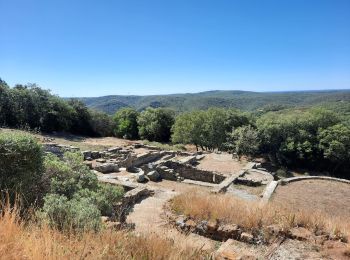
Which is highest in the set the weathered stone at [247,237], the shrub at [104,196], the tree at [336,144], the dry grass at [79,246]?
the dry grass at [79,246]

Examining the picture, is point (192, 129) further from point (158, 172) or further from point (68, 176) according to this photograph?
point (68, 176)

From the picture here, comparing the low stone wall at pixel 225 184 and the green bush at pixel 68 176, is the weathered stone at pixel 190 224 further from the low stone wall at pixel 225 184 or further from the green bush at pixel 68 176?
the low stone wall at pixel 225 184

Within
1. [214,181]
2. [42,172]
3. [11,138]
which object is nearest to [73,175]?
[42,172]

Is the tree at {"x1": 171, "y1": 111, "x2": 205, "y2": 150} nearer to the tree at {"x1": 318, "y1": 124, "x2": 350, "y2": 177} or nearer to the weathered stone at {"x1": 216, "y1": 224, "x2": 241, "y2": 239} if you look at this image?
the tree at {"x1": 318, "y1": 124, "x2": 350, "y2": 177}

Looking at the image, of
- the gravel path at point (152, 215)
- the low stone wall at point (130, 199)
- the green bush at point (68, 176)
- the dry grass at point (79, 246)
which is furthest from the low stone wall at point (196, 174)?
the dry grass at point (79, 246)

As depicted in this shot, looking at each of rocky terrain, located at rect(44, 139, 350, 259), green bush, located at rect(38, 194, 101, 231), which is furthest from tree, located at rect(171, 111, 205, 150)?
green bush, located at rect(38, 194, 101, 231)

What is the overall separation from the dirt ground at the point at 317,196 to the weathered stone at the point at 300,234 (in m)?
4.08

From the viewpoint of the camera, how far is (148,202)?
9.95 m

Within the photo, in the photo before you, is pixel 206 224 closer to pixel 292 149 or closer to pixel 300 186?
pixel 300 186

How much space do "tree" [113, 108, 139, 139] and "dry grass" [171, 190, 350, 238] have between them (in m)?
38.8

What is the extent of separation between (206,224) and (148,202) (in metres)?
3.21

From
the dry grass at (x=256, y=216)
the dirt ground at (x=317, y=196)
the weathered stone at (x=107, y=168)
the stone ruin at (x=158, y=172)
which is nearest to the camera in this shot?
the dry grass at (x=256, y=216)

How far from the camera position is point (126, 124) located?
153ft

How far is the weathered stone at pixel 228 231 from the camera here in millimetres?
6703
